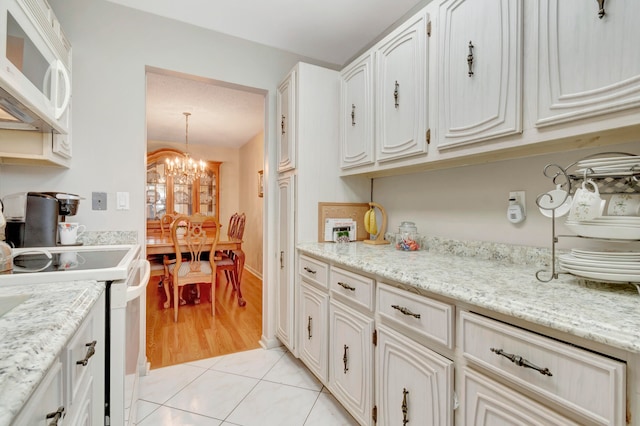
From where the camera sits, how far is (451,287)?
3.19 ft

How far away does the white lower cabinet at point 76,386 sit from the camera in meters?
0.53

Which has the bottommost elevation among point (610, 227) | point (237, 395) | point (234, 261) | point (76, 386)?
point (237, 395)

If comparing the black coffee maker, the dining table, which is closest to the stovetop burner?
the black coffee maker

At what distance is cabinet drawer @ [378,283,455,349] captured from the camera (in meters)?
1.00

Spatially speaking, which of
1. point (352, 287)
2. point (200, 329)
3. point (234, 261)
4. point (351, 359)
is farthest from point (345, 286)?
point (234, 261)

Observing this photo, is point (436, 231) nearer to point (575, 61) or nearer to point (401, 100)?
point (401, 100)

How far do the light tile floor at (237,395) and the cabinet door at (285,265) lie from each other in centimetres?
23

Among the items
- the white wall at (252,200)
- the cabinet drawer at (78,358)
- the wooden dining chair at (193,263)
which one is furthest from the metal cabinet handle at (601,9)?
the white wall at (252,200)

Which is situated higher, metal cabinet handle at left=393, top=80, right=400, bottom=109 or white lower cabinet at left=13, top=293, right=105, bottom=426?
metal cabinet handle at left=393, top=80, right=400, bottom=109

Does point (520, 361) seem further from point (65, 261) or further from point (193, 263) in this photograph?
point (193, 263)

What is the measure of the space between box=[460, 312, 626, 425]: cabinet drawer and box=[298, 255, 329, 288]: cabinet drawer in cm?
94

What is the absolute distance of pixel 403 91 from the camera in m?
1.65

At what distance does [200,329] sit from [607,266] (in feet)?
9.25

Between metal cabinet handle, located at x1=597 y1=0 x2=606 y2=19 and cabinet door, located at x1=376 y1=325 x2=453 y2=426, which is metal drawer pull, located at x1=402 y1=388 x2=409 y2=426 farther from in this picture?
metal cabinet handle, located at x1=597 y1=0 x2=606 y2=19
